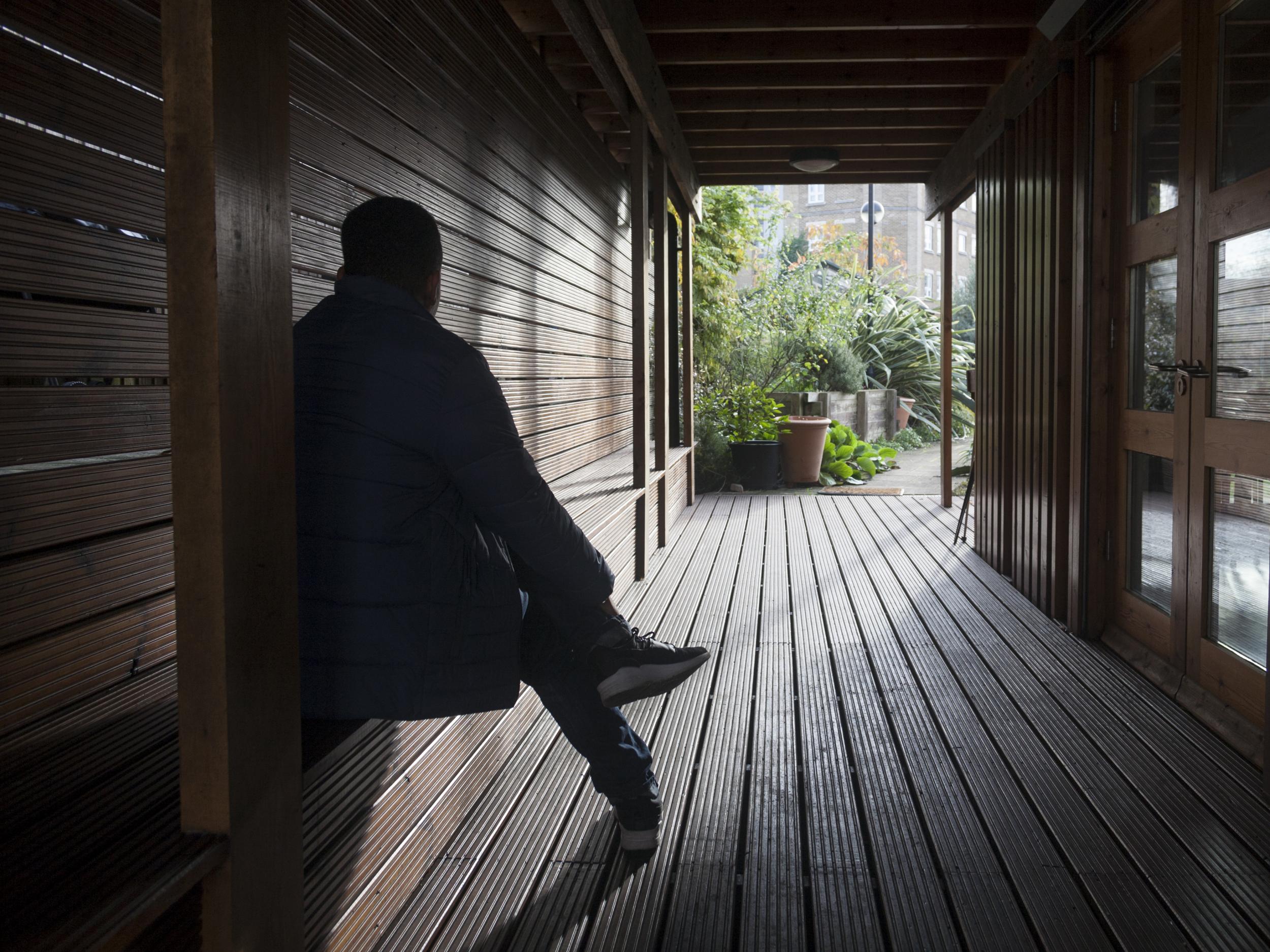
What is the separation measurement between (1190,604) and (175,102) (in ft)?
10.1

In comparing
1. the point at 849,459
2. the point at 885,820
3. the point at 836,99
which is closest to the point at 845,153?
the point at 836,99

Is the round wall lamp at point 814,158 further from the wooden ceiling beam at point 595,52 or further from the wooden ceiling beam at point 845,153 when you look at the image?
the wooden ceiling beam at point 595,52

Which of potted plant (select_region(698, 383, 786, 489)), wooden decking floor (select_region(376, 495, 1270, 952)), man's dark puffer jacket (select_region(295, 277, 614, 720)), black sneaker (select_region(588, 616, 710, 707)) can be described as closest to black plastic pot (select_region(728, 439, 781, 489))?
potted plant (select_region(698, 383, 786, 489))

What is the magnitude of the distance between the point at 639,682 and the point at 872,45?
12.4 ft

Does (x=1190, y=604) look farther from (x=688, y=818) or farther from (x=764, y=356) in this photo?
(x=764, y=356)

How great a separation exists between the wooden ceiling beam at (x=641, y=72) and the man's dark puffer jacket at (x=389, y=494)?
6.26 feet

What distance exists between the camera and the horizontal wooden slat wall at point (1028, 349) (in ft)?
13.4

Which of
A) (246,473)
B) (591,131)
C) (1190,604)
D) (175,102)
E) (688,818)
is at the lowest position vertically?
(688,818)

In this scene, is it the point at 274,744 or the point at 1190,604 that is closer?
the point at 274,744

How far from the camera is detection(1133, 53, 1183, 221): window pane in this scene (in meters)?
3.22

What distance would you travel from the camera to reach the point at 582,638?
1910 millimetres

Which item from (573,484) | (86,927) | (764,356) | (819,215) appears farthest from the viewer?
(819,215)

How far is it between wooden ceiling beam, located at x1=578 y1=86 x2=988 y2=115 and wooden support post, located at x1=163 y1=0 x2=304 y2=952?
4563 mm

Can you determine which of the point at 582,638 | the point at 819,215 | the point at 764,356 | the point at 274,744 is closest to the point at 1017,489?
the point at 582,638
